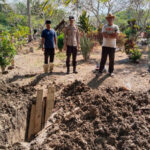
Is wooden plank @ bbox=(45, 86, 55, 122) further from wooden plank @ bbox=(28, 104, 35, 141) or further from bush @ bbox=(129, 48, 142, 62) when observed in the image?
bush @ bbox=(129, 48, 142, 62)

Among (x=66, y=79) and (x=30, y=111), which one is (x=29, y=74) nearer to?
(x=66, y=79)

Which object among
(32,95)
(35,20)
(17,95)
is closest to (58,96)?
(32,95)

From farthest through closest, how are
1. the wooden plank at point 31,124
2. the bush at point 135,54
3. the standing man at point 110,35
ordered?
1. the bush at point 135,54
2. the standing man at point 110,35
3. the wooden plank at point 31,124

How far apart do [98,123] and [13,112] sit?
1.62 m

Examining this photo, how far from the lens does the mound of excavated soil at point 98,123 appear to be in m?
2.55

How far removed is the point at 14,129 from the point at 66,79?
203cm

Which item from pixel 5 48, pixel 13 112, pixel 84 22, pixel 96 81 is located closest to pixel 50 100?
pixel 13 112

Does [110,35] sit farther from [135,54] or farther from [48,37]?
[135,54]

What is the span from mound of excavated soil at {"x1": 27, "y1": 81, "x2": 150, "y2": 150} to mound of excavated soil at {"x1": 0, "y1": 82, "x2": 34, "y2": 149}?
0.65 meters

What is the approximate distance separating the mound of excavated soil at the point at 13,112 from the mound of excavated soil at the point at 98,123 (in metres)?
0.65

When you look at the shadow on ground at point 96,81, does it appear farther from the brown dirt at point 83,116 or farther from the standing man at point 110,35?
the standing man at point 110,35

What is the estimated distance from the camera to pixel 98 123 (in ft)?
9.53

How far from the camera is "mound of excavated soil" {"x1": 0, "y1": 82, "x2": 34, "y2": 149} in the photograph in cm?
321

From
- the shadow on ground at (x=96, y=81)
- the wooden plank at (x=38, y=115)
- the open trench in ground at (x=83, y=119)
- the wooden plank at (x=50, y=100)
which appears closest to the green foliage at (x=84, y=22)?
the shadow on ground at (x=96, y=81)
